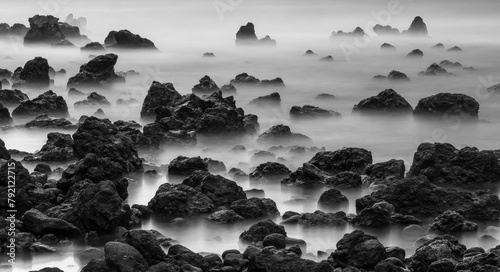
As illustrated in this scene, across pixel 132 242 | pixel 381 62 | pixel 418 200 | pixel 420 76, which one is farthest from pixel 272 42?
pixel 132 242

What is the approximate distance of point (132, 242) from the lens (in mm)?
13297

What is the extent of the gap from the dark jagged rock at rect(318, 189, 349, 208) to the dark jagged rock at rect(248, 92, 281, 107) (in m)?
12.0

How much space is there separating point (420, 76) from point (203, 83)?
35.5 feet

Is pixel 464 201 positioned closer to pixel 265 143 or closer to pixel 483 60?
→ pixel 265 143

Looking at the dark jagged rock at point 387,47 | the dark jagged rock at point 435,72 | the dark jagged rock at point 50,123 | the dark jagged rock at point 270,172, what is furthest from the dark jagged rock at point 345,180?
the dark jagged rock at point 387,47

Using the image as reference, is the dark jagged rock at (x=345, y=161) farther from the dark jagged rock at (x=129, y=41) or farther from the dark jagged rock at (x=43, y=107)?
the dark jagged rock at (x=129, y=41)

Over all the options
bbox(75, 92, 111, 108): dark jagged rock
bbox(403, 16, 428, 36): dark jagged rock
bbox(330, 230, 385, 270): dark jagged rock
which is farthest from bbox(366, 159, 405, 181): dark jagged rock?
bbox(403, 16, 428, 36): dark jagged rock

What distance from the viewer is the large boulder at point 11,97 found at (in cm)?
2769

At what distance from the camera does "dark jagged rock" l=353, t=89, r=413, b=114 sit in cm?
2705

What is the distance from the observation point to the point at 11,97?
27875 millimetres

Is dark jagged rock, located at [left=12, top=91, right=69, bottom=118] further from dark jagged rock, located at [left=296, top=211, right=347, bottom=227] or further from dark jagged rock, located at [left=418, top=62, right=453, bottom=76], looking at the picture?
dark jagged rock, located at [left=418, top=62, right=453, bottom=76]

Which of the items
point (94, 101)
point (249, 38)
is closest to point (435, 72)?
point (94, 101)

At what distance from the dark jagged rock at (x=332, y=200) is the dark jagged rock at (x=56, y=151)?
5.03 metres

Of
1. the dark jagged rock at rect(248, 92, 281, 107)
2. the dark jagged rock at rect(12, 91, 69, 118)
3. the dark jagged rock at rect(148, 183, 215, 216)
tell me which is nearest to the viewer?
the dark jagged rock at rect(148, 183, 215, 216)
